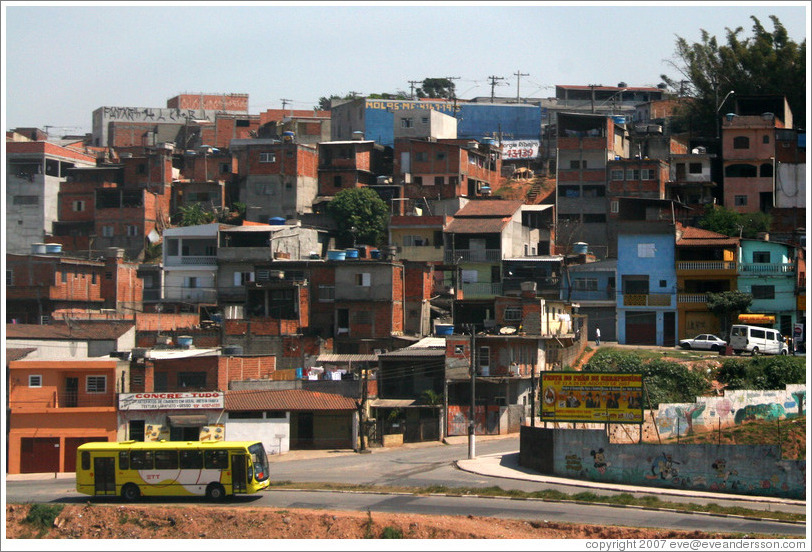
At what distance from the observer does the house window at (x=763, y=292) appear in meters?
A: 66.7

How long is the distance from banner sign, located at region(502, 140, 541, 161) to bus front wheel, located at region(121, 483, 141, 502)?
6408 cm

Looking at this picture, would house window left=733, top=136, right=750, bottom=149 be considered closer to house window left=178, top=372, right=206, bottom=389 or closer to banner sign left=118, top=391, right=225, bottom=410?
Answer: house window left=178, top=372, right=206, bottom=389

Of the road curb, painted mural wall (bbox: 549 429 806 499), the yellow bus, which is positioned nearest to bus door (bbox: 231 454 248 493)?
the yellow bus

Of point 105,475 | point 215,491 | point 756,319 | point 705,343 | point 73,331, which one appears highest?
point 756,319

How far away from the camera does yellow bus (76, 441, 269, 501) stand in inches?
1593

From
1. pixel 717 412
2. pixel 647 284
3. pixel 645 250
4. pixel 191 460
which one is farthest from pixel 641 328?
pixel 191 460

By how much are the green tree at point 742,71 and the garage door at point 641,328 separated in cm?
2538

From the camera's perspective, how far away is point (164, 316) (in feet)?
220

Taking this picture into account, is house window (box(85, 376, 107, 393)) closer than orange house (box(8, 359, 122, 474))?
No

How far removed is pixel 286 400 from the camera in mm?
52688

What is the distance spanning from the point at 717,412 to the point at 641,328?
1973cm

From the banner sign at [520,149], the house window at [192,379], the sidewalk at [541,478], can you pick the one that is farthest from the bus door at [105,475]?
the banner sign at [520,149]

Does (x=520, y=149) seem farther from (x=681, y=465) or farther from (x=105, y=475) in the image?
(x=105, y=475)

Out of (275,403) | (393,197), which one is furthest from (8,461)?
(393,197)
